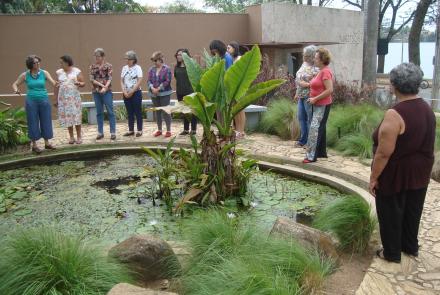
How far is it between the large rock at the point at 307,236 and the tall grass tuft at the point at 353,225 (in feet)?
0.76

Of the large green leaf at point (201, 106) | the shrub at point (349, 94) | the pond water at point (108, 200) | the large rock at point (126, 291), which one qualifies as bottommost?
the pond water at point (108, 200)

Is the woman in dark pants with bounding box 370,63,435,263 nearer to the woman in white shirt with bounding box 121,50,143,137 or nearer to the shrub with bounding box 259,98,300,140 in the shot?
the shrub with bounding box 259,98,300,140

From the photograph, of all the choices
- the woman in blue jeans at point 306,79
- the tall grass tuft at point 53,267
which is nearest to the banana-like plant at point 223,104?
the woman in blue jeans at point 306,79

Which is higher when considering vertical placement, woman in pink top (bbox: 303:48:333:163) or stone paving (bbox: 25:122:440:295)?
woman in pink top (bbox: 303:48:333:163)

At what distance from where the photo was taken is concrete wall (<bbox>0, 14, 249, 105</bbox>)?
41.4 ft

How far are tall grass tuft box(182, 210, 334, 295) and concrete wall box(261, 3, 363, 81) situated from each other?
10.3 metres

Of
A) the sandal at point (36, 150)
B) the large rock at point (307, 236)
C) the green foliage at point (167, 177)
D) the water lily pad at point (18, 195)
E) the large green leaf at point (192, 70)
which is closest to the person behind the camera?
the large rock at point (307, 236)

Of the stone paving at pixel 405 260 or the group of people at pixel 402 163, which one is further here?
the group of people at pixel 402 163

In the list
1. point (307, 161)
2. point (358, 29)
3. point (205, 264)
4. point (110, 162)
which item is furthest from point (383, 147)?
point (358, 29)

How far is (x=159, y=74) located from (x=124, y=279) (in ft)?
18.4

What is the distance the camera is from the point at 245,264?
3.06 meters

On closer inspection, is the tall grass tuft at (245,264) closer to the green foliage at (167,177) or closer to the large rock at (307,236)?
the large rock at (307,236)

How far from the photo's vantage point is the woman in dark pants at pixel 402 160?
11.5 feet

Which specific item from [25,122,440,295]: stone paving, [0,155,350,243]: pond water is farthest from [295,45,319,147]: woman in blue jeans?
[0,155,350,243]: pond water
